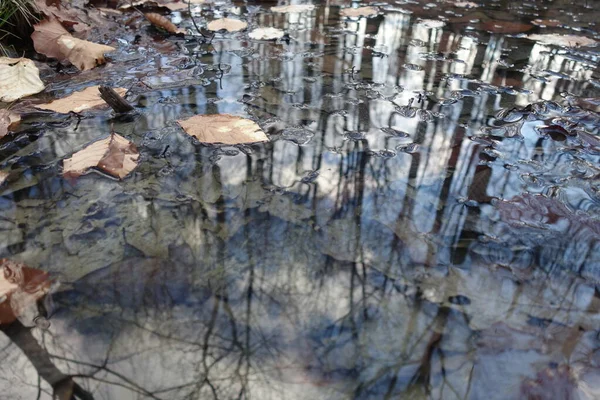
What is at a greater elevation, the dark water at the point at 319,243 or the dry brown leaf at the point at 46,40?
the dry brown leaf at the point at 46,40

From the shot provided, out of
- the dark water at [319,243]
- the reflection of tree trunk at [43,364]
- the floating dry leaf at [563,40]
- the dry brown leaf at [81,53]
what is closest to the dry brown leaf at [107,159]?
the dark water at [319,243]

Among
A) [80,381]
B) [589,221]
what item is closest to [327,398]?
[80,381]

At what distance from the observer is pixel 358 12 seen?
318 cm

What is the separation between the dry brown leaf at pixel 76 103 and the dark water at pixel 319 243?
0.15 feet

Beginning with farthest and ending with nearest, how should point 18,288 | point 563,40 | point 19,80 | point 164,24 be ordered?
point 563,40 < point 164,24 < point 19,80 < point 18,288

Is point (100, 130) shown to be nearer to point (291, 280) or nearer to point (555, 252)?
point (291, 280)

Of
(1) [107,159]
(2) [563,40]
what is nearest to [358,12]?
(2) [563,40]

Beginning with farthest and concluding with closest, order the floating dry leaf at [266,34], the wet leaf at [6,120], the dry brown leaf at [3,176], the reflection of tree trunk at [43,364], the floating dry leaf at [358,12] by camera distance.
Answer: the floating dry leaf at [358,12] < the floating dry leaf at [266,34] < the wet leaf at [6,120] < the dry brown leaf at [3,176] < the reflection of tree trunk at [43,364]

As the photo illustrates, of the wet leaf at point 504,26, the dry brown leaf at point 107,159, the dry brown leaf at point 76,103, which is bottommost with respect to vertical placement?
the dry brown leaf at point 107,159

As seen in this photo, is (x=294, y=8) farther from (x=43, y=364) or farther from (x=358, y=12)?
(x=43, y=364)

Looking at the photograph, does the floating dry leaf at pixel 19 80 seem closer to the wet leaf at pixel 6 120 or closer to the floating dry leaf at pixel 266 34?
the wet leaf at pixel 6 120

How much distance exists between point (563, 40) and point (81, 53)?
2.68 m

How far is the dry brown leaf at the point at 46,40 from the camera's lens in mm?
2078

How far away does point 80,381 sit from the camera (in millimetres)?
765
